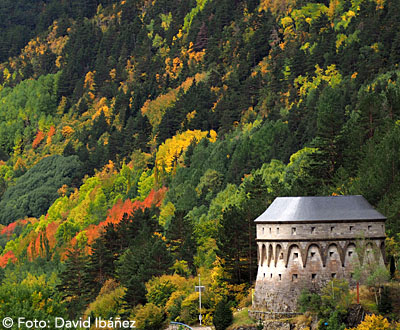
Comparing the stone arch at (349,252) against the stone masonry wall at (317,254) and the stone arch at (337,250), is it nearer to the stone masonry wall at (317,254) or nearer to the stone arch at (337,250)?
the stone masonry wall at (317,254)

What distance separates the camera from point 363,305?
106250 mm

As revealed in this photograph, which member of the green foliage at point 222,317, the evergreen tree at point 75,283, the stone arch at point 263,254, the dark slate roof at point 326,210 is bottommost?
the evergreen tree at point 75,283

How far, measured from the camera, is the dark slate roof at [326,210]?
4336 inches

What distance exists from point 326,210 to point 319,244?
3026 millimetres

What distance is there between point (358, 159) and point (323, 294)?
3624 centimetres

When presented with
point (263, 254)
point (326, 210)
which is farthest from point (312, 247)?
point (263, 254)

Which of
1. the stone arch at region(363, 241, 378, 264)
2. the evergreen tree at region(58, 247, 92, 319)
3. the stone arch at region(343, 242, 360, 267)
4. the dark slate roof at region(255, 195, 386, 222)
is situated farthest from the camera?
the evergreen tree at region(58, 247, 92, 319)

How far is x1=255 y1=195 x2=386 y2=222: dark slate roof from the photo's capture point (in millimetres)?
110125

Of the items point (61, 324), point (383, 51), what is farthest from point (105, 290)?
point (383, 51)

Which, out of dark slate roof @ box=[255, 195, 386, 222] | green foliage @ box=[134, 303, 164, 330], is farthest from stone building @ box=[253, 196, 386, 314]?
green foliage @ box=[134, 303, 164, 330]

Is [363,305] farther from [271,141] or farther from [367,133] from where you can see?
[271,141]

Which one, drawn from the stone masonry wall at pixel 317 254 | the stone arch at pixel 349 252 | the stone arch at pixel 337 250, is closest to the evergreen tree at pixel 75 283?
the stone masonry wall at pixel 317 254

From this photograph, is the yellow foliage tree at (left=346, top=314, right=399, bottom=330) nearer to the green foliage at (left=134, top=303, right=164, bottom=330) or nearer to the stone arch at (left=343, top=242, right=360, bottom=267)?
the stone arch at (left=343, top=242, right=360, bottom=267)

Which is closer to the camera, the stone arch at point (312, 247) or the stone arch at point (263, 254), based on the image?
the stone arch at point (312, 247)
